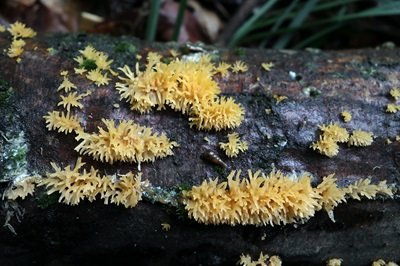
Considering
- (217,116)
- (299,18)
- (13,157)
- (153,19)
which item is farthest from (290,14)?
(13,157)

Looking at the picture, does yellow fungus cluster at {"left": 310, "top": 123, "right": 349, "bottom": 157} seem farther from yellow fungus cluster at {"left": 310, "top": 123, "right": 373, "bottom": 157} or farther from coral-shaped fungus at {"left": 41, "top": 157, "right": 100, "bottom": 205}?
coral-shaped fungus at {"left": 41, "top": 157, "right": 100, "bottom": 205}

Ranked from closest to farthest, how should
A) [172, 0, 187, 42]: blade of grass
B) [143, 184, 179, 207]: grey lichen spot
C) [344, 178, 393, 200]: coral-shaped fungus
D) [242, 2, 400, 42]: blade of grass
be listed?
1. [143, 184, 179, 207]: grey lichen spot
2. [344, 178, 393, 200]: coral-shaped fungus
3. [172, 0, 187, 42]: blade of grass
4. [242, 2, 400, 42]: blade of grass

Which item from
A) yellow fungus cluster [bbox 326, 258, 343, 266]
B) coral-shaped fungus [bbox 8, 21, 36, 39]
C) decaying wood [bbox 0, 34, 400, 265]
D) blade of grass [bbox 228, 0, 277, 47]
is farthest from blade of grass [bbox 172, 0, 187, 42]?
yellow fungus cluster [bbox 326, 258, 343, 266]

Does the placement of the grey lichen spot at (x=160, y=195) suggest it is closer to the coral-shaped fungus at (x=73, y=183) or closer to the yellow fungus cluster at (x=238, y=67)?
the coral-shaped fungus at (x=73, y=183)

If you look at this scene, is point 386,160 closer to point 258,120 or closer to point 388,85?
point 388,85

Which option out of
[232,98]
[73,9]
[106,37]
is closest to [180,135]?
[232,98]

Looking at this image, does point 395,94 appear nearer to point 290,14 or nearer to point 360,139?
point 360,139

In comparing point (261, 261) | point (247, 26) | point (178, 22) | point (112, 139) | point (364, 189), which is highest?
point (247, 26)
